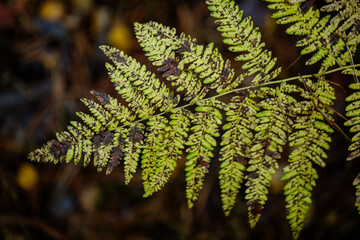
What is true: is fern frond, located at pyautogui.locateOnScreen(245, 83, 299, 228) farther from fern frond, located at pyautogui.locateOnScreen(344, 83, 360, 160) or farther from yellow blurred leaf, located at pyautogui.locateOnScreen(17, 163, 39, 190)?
yellow blurred leaf, located at pyautogui.locateOnScreen(17, 163, 39, 190)

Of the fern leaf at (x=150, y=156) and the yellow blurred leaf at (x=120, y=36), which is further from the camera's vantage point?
the yellow blurred leaf at (x=120, y=36)

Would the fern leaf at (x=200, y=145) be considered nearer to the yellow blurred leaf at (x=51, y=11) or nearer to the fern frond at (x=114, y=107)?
the fern frond at (x=114, y=107)

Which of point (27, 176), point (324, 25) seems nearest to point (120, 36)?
point (27, 176)

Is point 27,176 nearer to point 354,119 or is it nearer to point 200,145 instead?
point 200,145

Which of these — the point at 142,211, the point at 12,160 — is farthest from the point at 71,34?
the point at 142,211

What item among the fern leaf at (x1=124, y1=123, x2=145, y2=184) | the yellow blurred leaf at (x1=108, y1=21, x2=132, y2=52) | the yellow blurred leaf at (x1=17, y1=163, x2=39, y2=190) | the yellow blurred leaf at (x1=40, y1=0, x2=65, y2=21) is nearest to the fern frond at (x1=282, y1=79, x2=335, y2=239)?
the fern leaf at (x1=124, y1=123, x2=145, y2=184)

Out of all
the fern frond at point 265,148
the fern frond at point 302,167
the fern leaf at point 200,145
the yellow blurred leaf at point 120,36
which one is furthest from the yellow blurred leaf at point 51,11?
the fern frond at point 302,167
